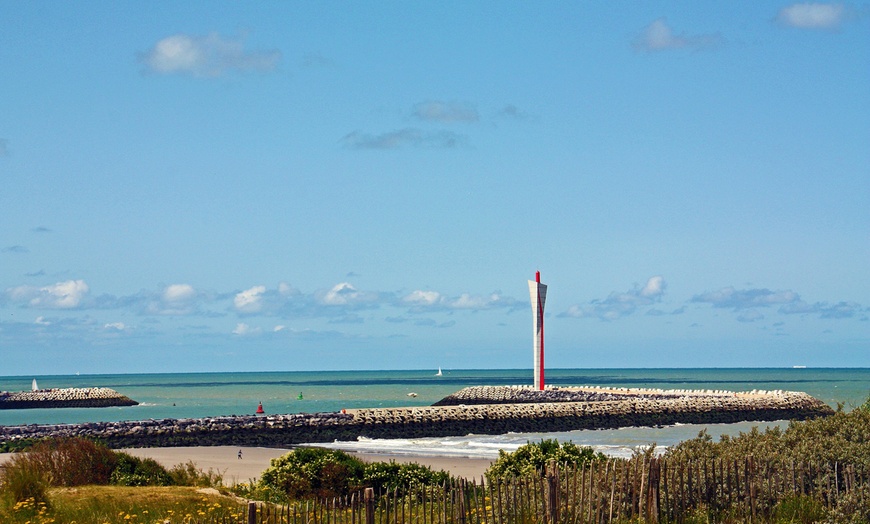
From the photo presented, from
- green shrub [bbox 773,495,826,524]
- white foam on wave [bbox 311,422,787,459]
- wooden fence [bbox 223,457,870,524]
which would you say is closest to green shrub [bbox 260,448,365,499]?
wooden fence [bbox 223,457,870,524]

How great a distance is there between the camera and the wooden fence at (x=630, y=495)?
16828 mm

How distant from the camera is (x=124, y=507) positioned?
62.6ft

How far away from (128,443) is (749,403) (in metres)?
43.8

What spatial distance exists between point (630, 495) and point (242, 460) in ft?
85.4

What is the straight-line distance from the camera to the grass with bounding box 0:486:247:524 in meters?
18.0

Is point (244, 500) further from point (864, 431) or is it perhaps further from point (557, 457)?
point (864, 431)

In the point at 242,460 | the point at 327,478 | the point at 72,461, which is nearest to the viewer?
the point at 327,478

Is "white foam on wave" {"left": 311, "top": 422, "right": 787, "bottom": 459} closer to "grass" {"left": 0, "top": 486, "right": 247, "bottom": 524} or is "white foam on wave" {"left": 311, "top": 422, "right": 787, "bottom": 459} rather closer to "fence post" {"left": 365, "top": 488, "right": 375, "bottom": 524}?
"grass" {"left": 0, "top": 486, "right": 247, "bottom": 524}

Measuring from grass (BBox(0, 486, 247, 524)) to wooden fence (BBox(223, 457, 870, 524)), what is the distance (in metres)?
1.29

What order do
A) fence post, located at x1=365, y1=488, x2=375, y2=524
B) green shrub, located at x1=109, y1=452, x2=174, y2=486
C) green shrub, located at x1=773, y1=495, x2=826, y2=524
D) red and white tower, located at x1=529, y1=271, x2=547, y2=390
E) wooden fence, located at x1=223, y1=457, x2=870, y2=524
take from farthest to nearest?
red and white tower, located at x1=529, y1=271, x2=547, y2=390
green shrub, located at x1=109, y1=452, x2=174, y2=486
green shrub, located at x1=773, y1=495, x2=826, y2=524
wooden fence, located at x1=223, y1=457, x2=870, y2=524
fence post, located at x1=365, y1=488, x2=375, y2=524

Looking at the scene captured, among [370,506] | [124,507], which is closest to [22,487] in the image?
[124,507]

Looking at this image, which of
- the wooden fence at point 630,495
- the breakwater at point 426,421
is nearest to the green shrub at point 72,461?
the wooden fence at point 630,495

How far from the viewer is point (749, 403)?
245 ft

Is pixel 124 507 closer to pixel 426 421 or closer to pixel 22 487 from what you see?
pixel 22 487
